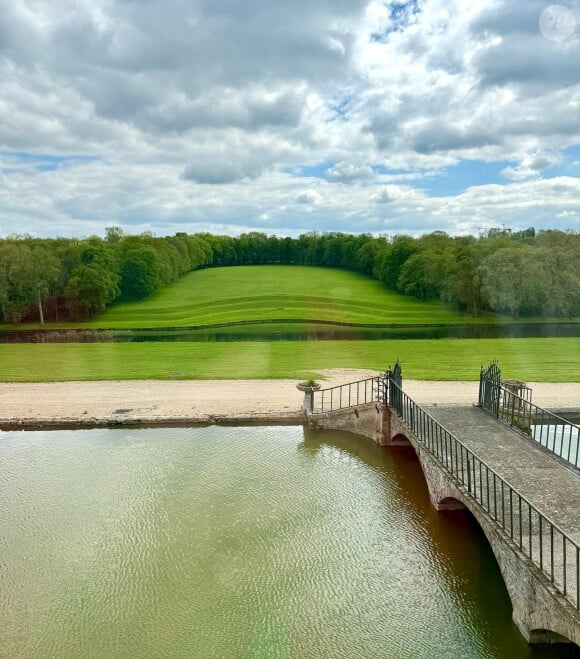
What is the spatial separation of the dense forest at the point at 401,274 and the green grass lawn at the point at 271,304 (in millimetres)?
2394

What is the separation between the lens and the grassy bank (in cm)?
2695

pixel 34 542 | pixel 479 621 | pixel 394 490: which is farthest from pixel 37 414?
pixel 479 621

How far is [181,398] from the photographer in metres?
22.0

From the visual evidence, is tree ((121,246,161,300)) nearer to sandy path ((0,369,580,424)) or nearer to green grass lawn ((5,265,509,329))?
green grass lawn ((5,265,509,329))

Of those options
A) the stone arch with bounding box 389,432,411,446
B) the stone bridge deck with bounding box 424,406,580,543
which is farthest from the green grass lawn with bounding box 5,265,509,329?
the stone bridge deck with bounding box 424,406,580,543

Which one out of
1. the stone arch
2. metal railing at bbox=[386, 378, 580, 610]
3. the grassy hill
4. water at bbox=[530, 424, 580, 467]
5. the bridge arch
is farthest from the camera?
the grassy hill

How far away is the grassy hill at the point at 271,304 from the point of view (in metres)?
60.6

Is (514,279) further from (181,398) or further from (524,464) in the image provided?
(524,464)

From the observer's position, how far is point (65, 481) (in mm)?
14156

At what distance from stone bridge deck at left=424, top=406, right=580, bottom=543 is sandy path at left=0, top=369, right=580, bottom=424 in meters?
6.19

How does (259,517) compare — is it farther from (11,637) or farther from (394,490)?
(11,637)

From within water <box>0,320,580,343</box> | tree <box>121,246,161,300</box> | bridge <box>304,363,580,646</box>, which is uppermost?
tree <box>121,246,161,300</box>

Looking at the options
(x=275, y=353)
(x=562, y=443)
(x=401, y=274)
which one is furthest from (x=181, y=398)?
(x=401, y=274)

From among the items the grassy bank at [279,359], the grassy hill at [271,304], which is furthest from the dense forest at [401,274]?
the grassy bank at [279,359]
